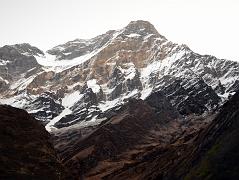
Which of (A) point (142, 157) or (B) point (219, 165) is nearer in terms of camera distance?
(B) point (219, 165)

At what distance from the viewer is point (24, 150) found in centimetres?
12056

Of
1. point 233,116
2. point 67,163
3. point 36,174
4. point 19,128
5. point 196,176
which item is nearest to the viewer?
point 196,176

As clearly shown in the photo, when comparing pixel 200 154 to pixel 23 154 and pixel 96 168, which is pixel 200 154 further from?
pixel 96 168

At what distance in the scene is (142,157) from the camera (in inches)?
7470

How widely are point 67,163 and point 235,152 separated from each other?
134 metres

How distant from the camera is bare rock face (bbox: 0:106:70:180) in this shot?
10862cm

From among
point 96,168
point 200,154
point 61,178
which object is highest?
point 200,154

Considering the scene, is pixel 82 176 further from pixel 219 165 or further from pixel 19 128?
pixel 219 165

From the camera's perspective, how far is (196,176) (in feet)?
253

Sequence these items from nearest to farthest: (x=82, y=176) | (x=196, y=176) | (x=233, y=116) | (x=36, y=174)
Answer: (x=196, y=176) < (x=233, y=116) < (x=36, y=174) < (x=82, y=176)

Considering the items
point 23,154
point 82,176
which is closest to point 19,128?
point 23,154

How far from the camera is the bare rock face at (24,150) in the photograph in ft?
356

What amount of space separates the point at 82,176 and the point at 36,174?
77.0m

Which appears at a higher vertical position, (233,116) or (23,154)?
(233,116)
